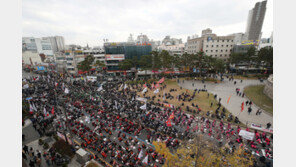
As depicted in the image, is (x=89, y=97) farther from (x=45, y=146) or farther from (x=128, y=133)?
(x=128, y=133)

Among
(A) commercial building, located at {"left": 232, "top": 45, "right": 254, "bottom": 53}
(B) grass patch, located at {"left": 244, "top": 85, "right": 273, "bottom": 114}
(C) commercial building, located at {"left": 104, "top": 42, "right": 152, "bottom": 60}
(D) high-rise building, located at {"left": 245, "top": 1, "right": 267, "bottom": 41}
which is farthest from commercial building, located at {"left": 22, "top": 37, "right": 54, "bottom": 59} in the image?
(D) high-rise building, located at {"left": 245, "top": 1, "right": 267, "bottom": 41}

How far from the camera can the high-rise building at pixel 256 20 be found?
126688 millimetres

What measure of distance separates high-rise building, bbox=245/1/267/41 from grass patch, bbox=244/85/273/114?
139 meters

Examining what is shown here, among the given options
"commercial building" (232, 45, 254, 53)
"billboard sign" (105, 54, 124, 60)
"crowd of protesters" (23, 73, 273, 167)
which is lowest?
"crowd of protesters" (23, 73, 273, 167)

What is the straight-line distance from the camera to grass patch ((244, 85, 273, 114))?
75.0ft

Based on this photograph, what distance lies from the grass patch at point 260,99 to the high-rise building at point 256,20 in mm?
139219

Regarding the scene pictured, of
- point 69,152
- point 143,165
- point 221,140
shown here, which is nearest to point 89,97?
point 69,152

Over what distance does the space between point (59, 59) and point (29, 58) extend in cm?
3090

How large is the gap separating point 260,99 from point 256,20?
158108 millimetres

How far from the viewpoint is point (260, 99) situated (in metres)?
26.0

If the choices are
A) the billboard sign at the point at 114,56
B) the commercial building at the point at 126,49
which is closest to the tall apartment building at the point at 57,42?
the commercial building at the point at 126,49

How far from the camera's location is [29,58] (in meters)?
75.6

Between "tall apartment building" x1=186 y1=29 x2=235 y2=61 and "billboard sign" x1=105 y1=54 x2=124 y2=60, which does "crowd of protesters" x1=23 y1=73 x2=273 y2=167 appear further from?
"tall apartment building" x1=186 y1=29 x2=235 y2=61

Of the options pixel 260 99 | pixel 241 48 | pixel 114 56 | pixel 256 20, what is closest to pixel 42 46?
pixel 114 56
